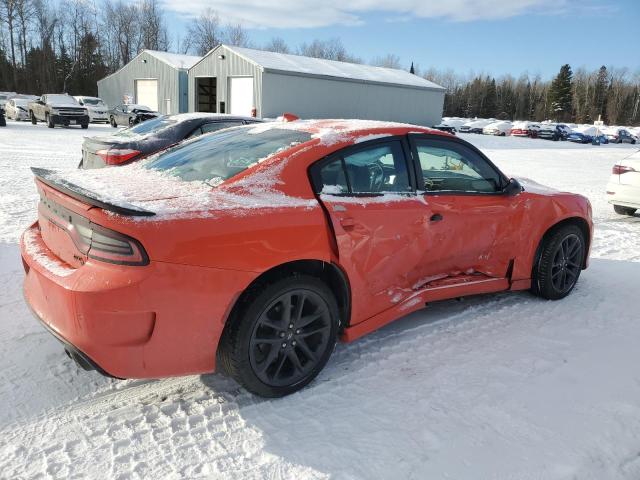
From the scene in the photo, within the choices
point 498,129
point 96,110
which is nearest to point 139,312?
point 96,110

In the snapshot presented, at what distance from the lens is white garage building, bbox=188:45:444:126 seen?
2938cm

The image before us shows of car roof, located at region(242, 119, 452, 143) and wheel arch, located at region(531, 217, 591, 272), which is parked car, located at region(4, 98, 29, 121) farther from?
wheel arch, located at region(531, 217, 591, 272)

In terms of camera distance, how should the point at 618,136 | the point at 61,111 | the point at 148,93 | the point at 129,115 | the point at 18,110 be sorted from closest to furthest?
the point at 61,111, the point at 129,115, the point at 18,110, the point at 148,93, the point at 618,136

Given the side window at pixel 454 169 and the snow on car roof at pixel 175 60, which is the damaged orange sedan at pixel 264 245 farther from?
the snow on car roof at pixel 175 60

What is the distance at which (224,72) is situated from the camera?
1228 inches

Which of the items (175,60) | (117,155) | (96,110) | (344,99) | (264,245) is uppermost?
(175,60)

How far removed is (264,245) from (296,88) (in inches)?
1133

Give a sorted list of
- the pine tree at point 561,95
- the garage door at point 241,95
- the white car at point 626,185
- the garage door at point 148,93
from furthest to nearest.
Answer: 1. the pine tree at point 561,95
2. the garage door at point 148,93
3. the garage door at point 241,95
4. the white car at point 626,185

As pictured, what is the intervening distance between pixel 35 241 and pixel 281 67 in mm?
28386

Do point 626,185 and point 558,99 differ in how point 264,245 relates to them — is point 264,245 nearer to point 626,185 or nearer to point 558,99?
point 626,185

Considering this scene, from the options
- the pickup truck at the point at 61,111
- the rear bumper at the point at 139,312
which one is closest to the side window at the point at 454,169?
the rear bumper at the point at 139,312

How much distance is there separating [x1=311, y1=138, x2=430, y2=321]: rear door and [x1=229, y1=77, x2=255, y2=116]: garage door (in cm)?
2723

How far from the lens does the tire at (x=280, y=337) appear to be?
2.71 metres

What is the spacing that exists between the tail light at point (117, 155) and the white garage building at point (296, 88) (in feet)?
74.7
